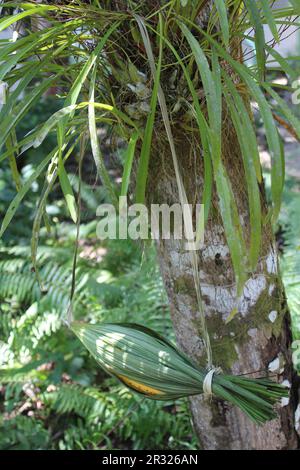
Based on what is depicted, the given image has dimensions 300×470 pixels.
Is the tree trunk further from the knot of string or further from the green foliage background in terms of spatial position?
the green foliage background

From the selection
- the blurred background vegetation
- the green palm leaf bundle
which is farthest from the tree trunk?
the blurred background vegetation

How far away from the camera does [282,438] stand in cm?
97

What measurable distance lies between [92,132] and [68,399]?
3.49 feet

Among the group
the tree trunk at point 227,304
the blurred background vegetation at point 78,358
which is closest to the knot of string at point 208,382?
the tree trunk at point 227,304

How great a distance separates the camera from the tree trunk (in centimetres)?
79

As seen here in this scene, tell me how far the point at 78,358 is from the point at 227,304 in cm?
88

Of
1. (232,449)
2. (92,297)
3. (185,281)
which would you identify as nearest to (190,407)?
(232,449)

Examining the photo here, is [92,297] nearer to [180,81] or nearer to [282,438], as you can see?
[282,438]

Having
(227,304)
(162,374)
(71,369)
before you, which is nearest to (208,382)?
(162,374)

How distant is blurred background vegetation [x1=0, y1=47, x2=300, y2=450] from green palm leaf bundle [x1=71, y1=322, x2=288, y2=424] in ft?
2.06

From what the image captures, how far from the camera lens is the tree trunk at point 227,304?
0.79 metres

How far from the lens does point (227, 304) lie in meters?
0.84
